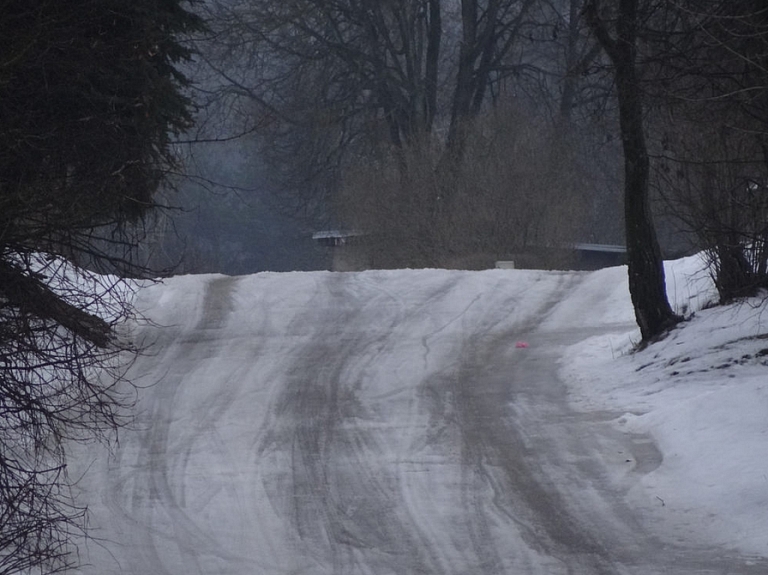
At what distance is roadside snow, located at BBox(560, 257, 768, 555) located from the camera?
24.0 feet

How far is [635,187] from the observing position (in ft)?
38.7

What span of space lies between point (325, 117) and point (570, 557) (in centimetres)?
2443

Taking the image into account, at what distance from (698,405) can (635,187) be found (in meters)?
3.33

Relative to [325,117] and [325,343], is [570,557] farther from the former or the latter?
[325,117]

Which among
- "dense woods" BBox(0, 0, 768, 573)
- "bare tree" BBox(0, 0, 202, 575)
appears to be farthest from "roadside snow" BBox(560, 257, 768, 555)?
"bare tree" BBox(0, 0, 202, 575)

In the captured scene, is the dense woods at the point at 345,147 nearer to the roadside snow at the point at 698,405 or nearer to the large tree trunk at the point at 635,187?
the large tree trunk at the point at 635,187

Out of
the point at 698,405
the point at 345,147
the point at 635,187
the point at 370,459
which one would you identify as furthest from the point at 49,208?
the point at 345,147

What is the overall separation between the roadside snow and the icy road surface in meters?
0.25

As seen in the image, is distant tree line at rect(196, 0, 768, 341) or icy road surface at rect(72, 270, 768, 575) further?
distant tree line at rect(196, 0, 768, 341)

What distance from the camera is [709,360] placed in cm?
1043

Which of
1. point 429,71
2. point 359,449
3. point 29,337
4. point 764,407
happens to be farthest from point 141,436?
point 429,71

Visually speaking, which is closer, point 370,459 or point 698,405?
point 370,459

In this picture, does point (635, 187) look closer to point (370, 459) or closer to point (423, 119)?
point (370, 459)

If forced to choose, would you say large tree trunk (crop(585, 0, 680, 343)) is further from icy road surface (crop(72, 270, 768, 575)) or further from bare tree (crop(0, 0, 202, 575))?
bare tree (crop(0, 0, 202, 575))
